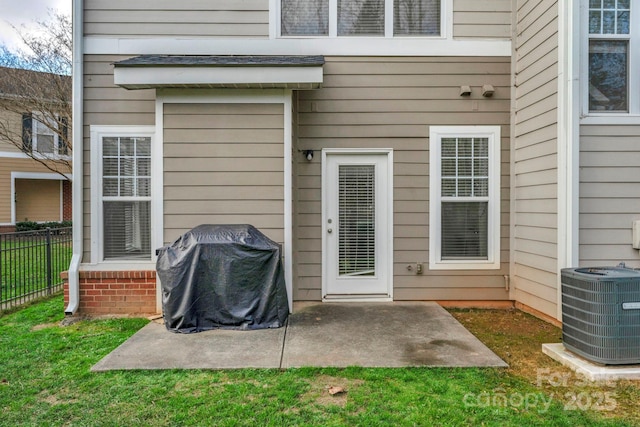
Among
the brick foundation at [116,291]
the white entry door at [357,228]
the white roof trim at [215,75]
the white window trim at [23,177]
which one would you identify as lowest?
the brick foundation at [116,291]

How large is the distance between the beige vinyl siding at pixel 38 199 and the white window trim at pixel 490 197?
15.1 m

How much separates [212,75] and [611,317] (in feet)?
14.0

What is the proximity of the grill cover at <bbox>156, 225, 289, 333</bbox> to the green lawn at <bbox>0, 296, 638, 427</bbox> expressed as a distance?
2.92ft

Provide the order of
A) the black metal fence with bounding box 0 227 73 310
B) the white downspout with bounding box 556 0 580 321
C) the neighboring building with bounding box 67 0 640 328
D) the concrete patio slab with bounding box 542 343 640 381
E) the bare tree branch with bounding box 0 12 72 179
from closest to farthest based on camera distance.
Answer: the concrete patio slab with bounding box 542 343 640 381 → the white downspout with bounding box 556 0 580 321 → the neighboring building with bounding box 67 0 640 328 → the black metal fence with bounding box 0 227 73 310 → the bare tree branch with bounding box 0 12 72 179

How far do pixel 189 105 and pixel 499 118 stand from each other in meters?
3.89

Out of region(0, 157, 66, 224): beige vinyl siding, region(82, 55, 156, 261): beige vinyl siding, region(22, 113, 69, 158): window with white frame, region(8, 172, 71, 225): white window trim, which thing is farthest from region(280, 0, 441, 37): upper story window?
region(0, 157, 66, 224): beige vinyl siding

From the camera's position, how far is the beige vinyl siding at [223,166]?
4.31 metres

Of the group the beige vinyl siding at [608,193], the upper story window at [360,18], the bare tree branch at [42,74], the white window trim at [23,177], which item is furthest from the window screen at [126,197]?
the white window trim at [23,177]

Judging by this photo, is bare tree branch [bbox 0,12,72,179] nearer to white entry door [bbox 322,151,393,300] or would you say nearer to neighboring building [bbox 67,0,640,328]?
neighboring building [bbox 67,0,640,328]

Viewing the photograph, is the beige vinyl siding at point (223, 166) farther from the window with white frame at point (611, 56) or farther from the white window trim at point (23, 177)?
the white window trim at point (23, 177)

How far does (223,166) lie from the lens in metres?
4.34

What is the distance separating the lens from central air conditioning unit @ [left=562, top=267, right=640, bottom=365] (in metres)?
2.76

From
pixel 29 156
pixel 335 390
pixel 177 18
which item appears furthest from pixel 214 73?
pixel 29 156

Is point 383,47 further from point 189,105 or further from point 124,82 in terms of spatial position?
point 124,82
